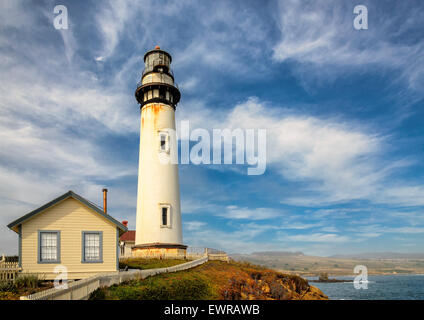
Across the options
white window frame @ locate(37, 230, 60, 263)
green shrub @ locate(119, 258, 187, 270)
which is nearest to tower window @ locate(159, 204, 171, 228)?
green shrub @ locate(119, 258, 187, 270)

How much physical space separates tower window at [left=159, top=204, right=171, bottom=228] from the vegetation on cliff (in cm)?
506

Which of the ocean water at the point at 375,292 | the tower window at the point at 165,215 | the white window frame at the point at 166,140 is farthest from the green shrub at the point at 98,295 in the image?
the ocean water at the point at 375,292

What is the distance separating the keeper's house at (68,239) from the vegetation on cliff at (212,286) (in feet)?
8.95

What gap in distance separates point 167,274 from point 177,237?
971 cm

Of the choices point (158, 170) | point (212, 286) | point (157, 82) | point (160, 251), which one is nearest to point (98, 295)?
point (212, 286)

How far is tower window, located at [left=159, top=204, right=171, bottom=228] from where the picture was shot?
30.7 metres

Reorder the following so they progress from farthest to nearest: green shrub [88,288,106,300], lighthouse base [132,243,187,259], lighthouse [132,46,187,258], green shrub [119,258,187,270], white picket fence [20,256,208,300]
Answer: lighthouse [132,46,187,258] < lighthouse base [132,243,187,259] < green shrub [119,258,187,270] < green shrub [88,288,106,300] < white picket fence [20,256,208,300]

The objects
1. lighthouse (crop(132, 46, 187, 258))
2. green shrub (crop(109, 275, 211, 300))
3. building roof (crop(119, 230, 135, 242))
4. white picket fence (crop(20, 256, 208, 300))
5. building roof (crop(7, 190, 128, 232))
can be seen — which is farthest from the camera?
building roof (crop(119, 230, 135, 242))

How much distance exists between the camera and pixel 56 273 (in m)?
18.0

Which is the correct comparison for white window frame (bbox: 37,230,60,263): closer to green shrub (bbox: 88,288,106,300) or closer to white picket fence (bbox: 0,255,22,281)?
white picket fence (bbox: 0,255,22,281)

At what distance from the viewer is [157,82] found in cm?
3319

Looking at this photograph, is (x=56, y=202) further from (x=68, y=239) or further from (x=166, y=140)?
(x=166, y=140)
